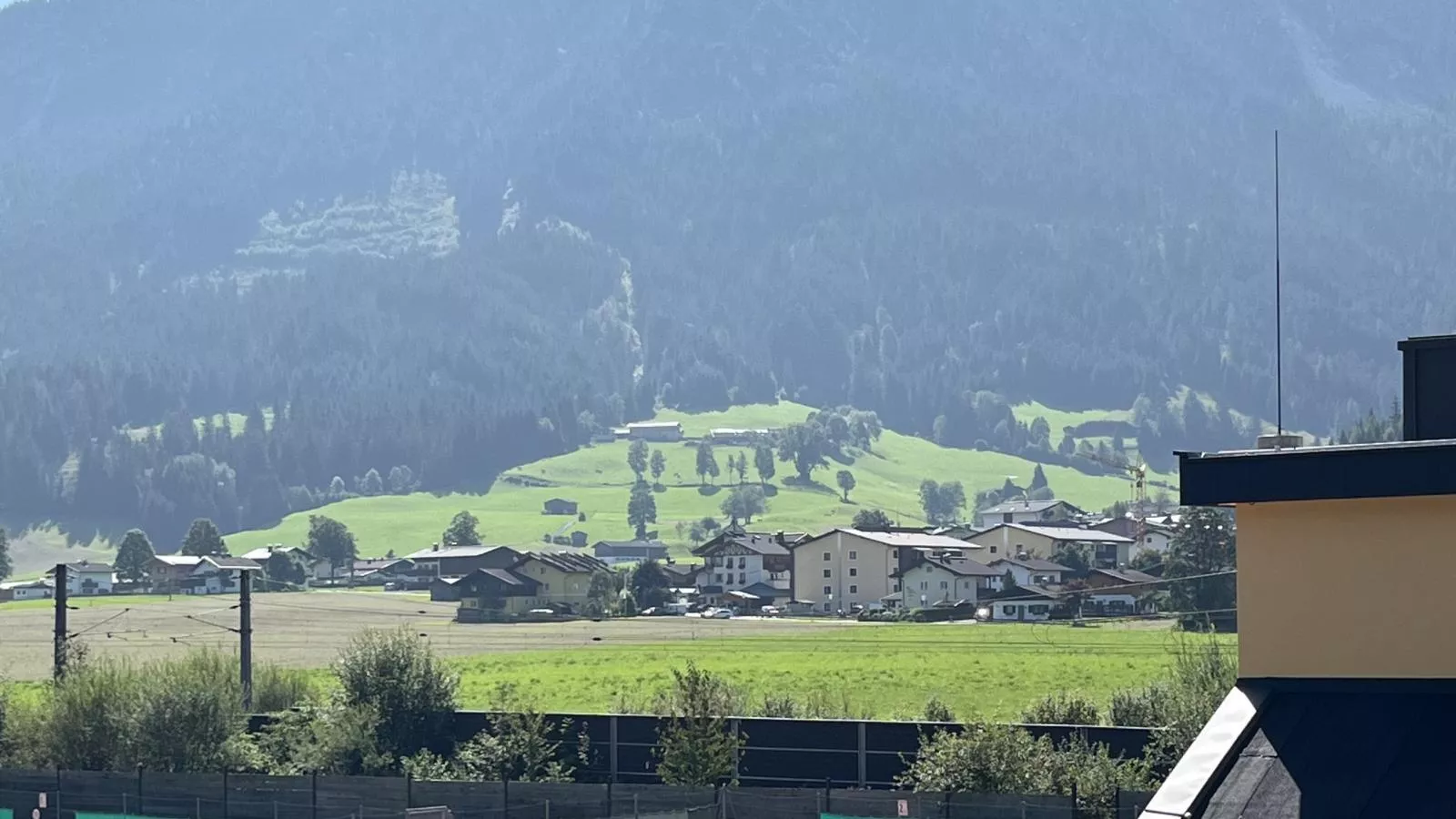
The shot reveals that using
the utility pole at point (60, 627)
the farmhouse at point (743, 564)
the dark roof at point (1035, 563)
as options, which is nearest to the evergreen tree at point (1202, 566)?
the dark roof at point (1035, 563)

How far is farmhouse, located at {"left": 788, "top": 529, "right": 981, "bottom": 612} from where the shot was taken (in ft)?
513

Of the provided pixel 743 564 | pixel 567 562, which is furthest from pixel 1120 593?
pixel 743 564

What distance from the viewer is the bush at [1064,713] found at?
51.8 m

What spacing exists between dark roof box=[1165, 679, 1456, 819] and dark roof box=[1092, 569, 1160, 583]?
391ft

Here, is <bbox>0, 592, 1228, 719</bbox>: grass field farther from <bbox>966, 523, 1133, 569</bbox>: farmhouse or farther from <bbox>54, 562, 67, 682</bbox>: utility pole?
<bbox>966, 523, 1133, 569</bbox>: farmhouse

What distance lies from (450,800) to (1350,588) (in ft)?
107

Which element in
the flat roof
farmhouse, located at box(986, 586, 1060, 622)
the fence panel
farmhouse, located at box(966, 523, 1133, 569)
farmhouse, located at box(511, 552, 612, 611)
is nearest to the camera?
the flat roof

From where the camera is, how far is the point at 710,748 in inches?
1818

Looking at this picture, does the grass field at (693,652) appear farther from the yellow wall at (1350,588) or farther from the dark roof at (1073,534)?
the yellow wall at (1350,588)

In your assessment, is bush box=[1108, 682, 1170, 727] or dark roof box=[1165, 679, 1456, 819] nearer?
dark roof box=[1165, 679, 1456, 819]

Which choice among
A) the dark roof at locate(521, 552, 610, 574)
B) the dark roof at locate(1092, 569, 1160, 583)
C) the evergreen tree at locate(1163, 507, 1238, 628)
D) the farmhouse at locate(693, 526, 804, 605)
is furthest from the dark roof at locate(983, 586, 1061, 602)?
the farmhouse at locate(693, 526, 804, 605)

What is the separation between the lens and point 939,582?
14512 centimetres

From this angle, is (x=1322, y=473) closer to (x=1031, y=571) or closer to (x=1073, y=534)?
(x=1031, y=571)

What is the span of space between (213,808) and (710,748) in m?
11.3
